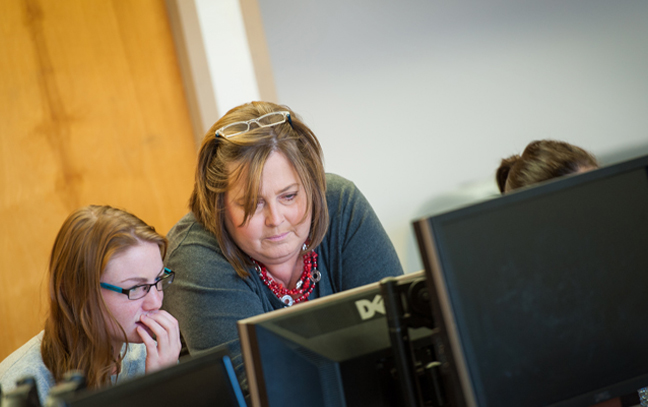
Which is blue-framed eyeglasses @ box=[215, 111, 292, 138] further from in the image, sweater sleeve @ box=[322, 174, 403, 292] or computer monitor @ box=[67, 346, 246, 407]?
computer monitor @ box=[67, 346, 246, 407]

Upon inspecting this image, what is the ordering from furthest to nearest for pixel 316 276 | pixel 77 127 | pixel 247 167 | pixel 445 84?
pixel 445 84
pixel 77 127
pixel 316 276
pixel 247 167

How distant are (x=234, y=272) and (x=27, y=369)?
0.51 meters

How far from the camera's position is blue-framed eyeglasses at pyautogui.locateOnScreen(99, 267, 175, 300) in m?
1.41

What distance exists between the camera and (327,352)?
924mm

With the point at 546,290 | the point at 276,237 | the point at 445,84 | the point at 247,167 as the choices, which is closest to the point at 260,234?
the point at 276,237

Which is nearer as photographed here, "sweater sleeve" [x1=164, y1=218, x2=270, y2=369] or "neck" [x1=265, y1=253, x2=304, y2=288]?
"sweater sleeve" [x1=164, y1=218, x2=270, y2=369]

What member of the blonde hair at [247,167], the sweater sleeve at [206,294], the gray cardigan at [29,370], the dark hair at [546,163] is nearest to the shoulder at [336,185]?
the blonde hair at [247,167]

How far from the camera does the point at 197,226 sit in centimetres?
151

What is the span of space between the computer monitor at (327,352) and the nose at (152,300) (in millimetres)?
621

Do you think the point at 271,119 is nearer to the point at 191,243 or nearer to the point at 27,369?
the point at 191,243

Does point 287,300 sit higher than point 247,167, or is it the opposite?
point 247,167

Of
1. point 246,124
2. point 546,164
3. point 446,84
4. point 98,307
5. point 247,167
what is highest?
point 446,84

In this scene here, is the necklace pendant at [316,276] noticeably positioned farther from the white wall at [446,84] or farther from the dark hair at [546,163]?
the white wall at [446,84]

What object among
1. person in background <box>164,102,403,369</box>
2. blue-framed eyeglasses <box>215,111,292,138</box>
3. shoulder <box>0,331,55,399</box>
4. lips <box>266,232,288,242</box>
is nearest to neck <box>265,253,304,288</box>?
person in background <box>164,102,403,369</box>
